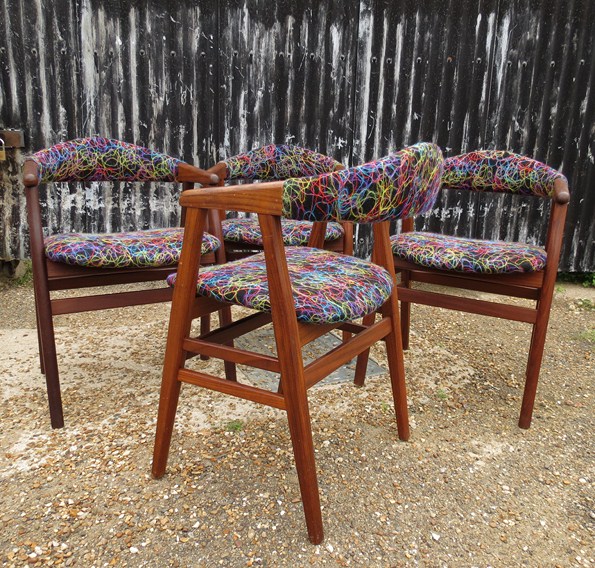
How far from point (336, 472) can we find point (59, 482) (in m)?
0.91

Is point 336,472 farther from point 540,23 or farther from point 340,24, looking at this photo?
point 540,23

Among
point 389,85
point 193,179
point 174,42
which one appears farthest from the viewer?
point 389,85

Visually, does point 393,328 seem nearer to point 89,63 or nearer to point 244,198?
point 244,198

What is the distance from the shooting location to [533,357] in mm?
2158

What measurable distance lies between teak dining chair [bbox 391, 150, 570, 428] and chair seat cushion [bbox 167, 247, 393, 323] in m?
0.51

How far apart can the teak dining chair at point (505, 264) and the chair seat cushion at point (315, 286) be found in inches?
20.2

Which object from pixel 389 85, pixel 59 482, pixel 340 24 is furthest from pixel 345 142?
pixel 59 482

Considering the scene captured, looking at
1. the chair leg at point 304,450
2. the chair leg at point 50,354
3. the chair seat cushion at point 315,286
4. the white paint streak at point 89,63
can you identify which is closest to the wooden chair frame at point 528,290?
the chair seat cushion at point 315,286

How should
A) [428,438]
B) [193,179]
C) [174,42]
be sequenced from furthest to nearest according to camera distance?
[174,42], [193,179], [428,438]

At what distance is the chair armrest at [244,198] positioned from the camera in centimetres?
132

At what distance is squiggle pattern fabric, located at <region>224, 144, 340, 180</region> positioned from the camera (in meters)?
2.84

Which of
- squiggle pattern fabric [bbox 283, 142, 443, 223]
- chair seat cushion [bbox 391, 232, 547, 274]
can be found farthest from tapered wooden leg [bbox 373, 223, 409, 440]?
squiggle pattern fabric [bbox 283, 142, 443, 223]

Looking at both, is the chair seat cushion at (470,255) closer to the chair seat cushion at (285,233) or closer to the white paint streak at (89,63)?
the chair seat cushion at (285,233)

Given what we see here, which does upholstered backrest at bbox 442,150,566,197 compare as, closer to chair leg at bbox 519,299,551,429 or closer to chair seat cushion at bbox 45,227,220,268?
chair leg at bbox 519,299,551,429
